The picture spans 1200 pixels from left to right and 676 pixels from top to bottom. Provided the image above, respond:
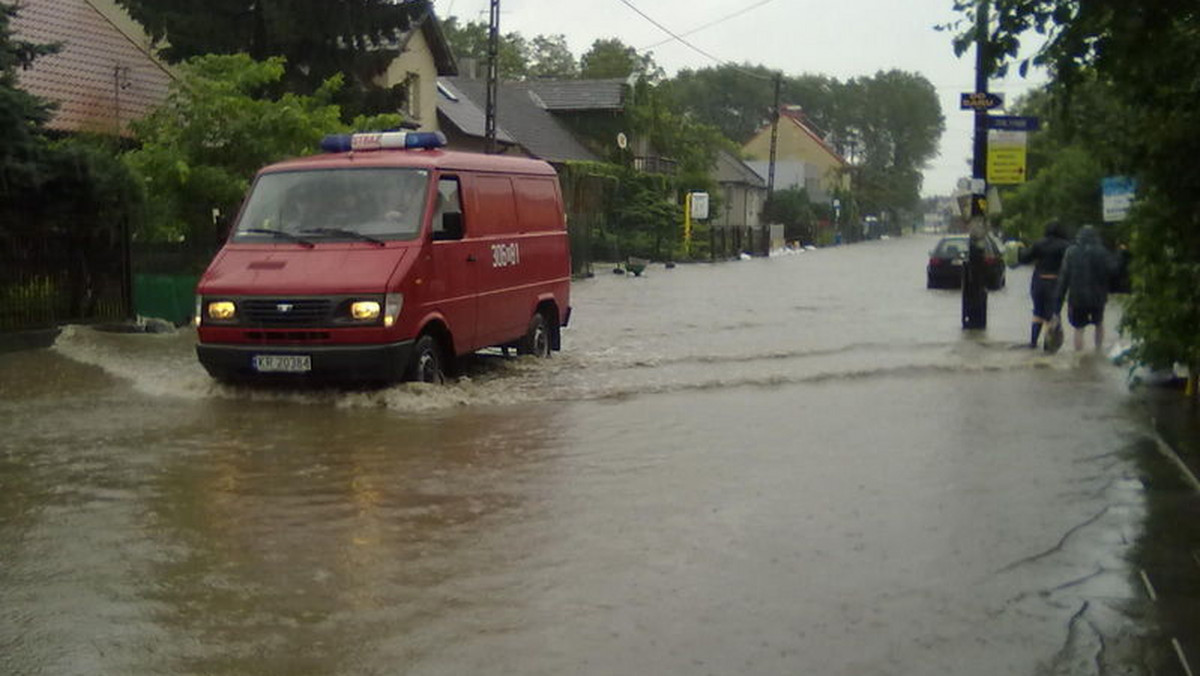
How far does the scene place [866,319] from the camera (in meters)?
24.1

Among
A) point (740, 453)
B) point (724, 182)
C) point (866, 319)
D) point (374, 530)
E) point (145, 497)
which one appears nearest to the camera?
point (374, 530)

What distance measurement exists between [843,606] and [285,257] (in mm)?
7665

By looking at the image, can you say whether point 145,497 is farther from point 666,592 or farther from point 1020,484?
point 1020,484

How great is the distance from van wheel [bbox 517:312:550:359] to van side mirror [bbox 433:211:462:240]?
267 cm

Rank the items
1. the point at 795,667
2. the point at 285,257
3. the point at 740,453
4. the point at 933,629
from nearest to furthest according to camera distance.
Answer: the point at 795,667
the point at 933,629
the point at 740,453
the point at 285,257

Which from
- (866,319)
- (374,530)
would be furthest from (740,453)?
(866,319)

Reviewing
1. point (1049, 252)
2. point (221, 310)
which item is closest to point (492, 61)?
point (1049, 252)

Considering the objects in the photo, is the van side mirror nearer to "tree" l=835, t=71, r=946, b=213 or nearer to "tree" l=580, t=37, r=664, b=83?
"tree" l=580, t=37, r=664, b=83

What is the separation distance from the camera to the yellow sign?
19625 mm

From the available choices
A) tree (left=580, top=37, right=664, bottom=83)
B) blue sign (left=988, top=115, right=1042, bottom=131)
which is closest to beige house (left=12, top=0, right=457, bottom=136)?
blue sign (left=988, top=115, right=1042, bottom=131)

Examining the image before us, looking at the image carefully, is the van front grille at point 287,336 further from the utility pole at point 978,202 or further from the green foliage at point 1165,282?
the utility pole at point 978,202

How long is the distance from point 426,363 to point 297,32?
614 inches

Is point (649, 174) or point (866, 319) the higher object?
point (649, 174)

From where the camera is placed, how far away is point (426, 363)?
12.7m
